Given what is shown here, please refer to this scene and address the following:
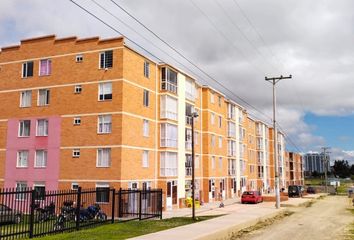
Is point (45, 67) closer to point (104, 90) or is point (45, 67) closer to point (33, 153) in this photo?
point (104, 90)

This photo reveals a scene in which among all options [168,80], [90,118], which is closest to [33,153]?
[90,118]

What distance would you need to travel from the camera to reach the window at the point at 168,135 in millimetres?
41031

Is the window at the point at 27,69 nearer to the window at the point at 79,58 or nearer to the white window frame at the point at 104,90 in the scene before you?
the window at the point at 79,58

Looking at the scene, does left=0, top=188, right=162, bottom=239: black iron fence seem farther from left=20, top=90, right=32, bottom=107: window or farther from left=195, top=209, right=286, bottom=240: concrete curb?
left=20, top=90, right=32, bottom=107: window

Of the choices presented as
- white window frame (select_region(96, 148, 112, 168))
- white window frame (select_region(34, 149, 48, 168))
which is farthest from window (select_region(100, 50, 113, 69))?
white window frame (select_region(34, 149, 48, 168))

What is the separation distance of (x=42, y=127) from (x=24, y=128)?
214cm

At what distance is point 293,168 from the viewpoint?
124 meters

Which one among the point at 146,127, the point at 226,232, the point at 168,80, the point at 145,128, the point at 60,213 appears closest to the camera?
the point at 60,213

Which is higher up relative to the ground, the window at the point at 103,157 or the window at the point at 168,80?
the window at the point at 168,80

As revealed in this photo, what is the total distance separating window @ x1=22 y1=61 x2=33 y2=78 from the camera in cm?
3962

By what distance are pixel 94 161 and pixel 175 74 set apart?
1368 centimetres

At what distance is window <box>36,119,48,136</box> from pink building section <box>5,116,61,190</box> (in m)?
0.30

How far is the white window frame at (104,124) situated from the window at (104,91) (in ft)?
5.29

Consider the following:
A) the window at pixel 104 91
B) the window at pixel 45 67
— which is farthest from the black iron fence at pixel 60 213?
the window at pixel 45 67
